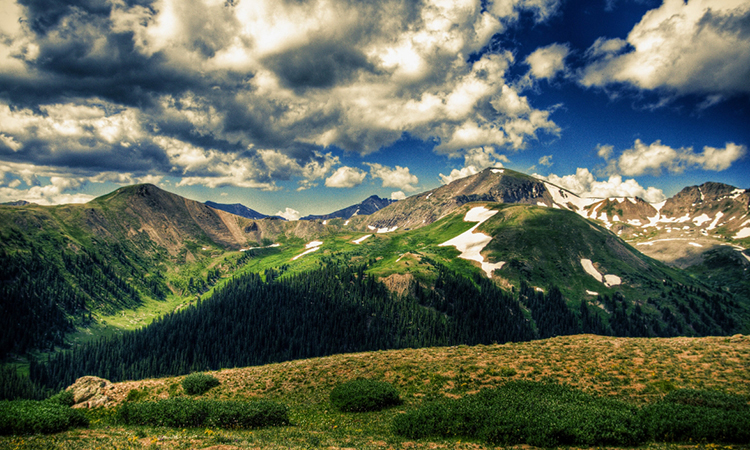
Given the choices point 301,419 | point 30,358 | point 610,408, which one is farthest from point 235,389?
point 30,358

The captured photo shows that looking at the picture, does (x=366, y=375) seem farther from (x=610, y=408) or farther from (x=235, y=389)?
(x=610, y=408)

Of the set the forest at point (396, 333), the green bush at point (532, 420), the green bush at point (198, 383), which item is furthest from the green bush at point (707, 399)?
the forest at point (396, 333)

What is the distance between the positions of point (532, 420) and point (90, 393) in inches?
1767

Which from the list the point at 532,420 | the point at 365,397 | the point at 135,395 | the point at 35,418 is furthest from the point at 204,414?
the point at 532,420

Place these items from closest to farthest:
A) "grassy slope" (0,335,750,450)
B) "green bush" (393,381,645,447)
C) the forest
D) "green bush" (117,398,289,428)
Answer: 1. "green bush" (393,381,645,447)
2. "grassy slope" (0,335,750,450)
3. "green bush" (117,398,289,428)
4. the forest

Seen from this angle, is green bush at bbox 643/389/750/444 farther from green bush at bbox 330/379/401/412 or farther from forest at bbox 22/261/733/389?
forest at bbox 22/261/733/389

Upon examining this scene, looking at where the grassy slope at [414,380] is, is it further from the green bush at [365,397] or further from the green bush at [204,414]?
the green bush at [204,414]

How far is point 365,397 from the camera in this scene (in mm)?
31281

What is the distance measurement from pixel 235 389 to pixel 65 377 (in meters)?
214

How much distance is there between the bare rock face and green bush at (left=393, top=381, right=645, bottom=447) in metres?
33.2

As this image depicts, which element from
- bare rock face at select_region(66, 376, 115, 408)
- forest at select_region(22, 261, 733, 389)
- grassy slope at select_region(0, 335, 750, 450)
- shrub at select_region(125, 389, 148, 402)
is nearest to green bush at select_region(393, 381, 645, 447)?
grassy slope at select_region(0, 335, 750, 450)

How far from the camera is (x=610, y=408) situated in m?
24.2

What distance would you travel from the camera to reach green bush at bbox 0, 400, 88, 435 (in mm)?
20406

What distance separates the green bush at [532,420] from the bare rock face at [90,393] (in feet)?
109
